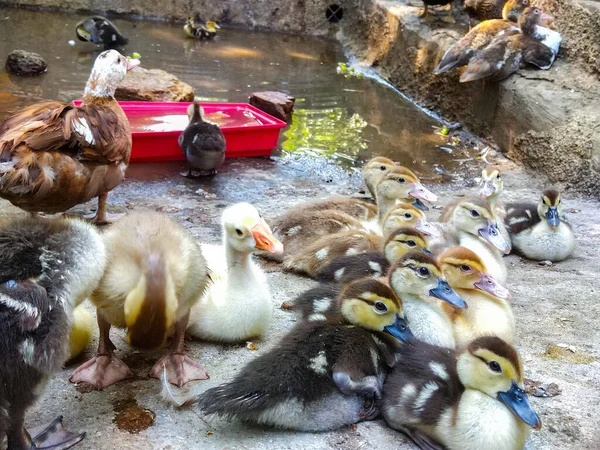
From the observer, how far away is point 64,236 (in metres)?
2.63

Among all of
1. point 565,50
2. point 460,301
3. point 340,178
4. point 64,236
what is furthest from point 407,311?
point 565,50

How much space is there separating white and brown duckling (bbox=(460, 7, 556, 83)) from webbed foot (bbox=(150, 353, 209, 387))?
19.0 feet

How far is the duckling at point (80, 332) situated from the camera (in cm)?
315

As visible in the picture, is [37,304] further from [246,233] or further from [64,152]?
[64,152]

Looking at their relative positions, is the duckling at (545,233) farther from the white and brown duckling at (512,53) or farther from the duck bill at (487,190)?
the white and brown duckling at (512,53)

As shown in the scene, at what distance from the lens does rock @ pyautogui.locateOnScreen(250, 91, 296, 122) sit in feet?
27.5

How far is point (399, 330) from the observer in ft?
10.1

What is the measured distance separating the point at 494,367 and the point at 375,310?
593mm

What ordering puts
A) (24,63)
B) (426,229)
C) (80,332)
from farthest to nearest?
(24,63), (426,229), (80,332)

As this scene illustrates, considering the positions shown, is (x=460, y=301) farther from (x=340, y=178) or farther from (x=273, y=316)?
(x=340, y=178)

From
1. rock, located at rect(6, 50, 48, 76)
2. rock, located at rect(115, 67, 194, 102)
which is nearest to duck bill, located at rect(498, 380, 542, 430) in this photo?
rock, located at rect(115, 67, 194, 102)

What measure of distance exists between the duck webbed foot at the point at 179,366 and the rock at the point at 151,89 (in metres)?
5.52

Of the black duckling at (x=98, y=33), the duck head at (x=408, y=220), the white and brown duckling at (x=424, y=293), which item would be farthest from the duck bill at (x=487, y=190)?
the black duckling at (x=98, y=33)

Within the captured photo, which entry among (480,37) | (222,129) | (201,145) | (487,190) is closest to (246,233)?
(487,190)
